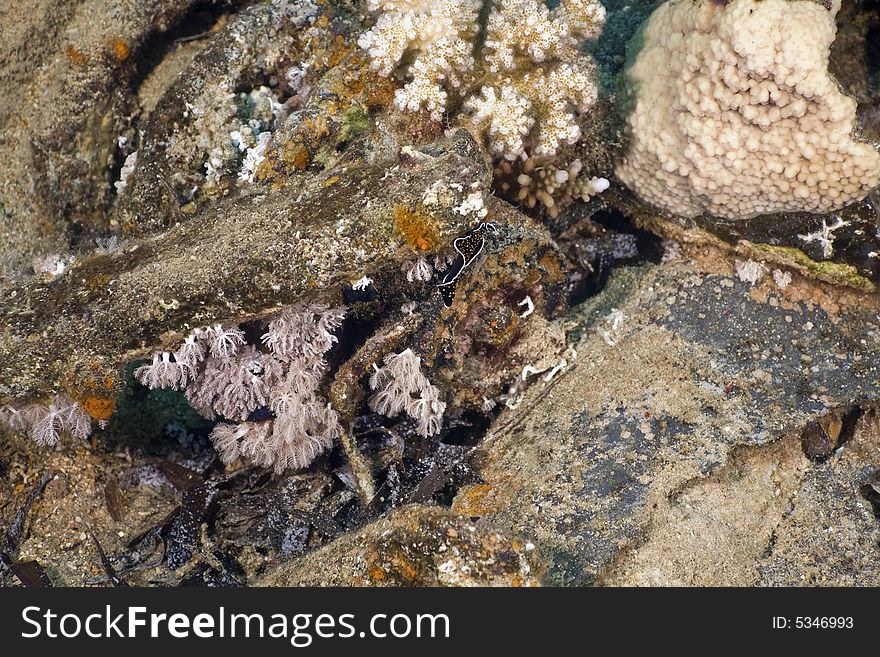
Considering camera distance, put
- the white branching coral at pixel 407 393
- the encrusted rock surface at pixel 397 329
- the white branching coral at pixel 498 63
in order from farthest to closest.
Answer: the white branching coral at pixel 407 393, the white branching coral at pixel 498 63, the encrusted rock surface at pixel 397 329

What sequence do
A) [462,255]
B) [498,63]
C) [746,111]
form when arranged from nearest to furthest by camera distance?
[746,111] < [462,255] < [498,63]

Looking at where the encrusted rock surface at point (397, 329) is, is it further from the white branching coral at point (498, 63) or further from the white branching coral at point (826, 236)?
the white branching coral at point (498, 63)

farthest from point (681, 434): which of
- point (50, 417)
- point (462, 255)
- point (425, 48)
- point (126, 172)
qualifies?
point (126, 172)

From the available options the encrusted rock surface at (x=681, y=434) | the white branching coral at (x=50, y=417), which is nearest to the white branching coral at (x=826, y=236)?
the encrusted rock surface at (x=681, y=434)

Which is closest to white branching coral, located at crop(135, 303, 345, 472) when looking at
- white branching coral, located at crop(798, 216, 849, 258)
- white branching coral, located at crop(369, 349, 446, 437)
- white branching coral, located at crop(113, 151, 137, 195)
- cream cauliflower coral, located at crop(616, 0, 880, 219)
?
white branching coral, located at crop(369, 349, 446, 437)

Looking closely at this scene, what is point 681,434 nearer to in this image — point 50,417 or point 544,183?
point 544,183

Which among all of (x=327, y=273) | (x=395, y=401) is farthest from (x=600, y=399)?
(x=327, y=273)

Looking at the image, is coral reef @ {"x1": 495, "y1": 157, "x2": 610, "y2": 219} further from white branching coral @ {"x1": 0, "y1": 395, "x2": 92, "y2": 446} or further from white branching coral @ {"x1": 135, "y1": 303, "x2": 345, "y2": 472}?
white branching coral @ {"x1": 0, "y1": 395, "x2": 92, "y2": 446}

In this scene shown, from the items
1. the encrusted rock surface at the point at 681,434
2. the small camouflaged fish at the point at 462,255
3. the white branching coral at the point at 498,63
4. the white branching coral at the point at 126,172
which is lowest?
the encrusted rock surface at the point at 681,434
